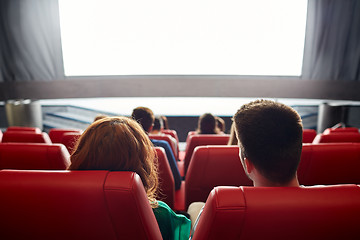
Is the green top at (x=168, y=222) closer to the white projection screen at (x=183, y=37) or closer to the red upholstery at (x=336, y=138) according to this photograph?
the red upholstery at (x=336, y=138)

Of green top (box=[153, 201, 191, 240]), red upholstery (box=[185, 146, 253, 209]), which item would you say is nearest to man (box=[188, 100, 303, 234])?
green top (box=[153, 201, 191, 240])

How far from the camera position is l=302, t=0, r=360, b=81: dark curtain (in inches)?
190

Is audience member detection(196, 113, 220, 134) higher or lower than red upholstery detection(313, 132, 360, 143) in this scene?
lower

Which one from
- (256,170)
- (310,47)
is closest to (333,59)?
(310,47)

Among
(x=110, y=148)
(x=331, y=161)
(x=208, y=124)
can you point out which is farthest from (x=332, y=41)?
(x=110, y=148)

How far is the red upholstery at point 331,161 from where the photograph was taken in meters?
1.29

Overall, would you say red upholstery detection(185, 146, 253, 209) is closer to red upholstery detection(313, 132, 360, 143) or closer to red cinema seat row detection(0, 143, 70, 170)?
red cinema seat row detection(0, 143, 70, 170)

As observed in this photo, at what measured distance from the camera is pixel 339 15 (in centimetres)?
483

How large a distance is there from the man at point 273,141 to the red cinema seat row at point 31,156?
902mm

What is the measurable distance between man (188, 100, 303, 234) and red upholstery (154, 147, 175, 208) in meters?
0.73

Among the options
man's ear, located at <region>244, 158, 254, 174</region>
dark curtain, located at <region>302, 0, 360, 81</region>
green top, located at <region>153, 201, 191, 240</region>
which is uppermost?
dark curtain, located at <region>302, 0, 360, 81</region>

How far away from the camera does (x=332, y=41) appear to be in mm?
4984

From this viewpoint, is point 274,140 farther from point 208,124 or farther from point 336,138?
point 208,124

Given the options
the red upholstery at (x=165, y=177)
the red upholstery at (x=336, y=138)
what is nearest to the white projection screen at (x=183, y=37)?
the red upholstery at (x=336, y=138)
